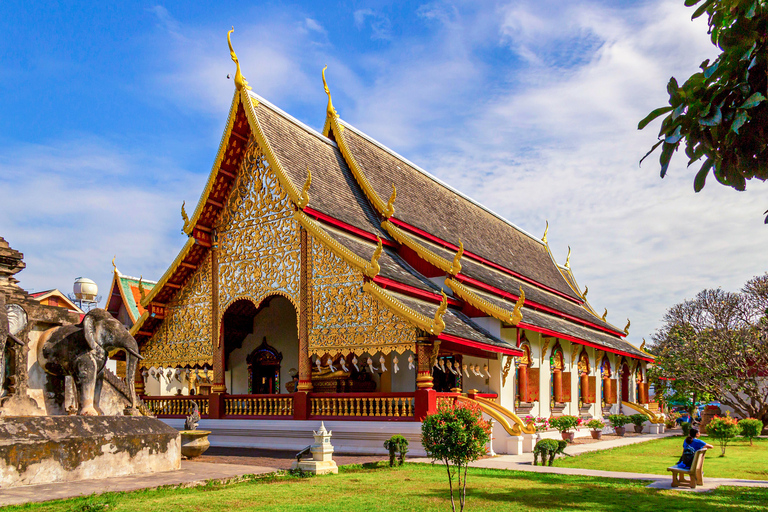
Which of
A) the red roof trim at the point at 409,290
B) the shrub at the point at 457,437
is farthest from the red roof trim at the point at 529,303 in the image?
the shrub at the point at 457,437

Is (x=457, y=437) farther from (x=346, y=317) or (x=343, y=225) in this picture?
(x=343, y=225)

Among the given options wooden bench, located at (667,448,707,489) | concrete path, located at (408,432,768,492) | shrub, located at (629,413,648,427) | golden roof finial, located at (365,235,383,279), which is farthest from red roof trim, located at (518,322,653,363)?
wooden bench, located at (667,448,707,489)

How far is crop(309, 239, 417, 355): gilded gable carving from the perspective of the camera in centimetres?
1271

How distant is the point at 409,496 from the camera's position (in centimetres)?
782

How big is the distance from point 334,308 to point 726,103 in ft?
33.3

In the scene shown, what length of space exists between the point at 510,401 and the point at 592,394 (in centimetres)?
675

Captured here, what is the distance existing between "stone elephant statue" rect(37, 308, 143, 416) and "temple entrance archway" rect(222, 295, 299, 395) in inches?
322

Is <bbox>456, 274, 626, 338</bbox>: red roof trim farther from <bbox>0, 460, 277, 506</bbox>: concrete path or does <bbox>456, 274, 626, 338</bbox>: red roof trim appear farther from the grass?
<bbox>0, 460, 277, 506</bbox>: concrete path

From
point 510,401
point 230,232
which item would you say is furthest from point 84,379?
point 510,401

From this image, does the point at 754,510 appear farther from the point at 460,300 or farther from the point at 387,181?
the point at 387,181

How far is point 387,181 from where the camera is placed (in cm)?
1877

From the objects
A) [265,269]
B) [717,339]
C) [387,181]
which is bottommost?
Result: [717,339]

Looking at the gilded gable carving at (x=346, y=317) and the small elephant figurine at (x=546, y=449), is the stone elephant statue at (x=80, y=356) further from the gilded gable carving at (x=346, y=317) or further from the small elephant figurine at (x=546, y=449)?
the small elephant figurine at (x=546, y=449)

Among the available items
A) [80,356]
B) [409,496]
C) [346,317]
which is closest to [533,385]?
[346,317]
